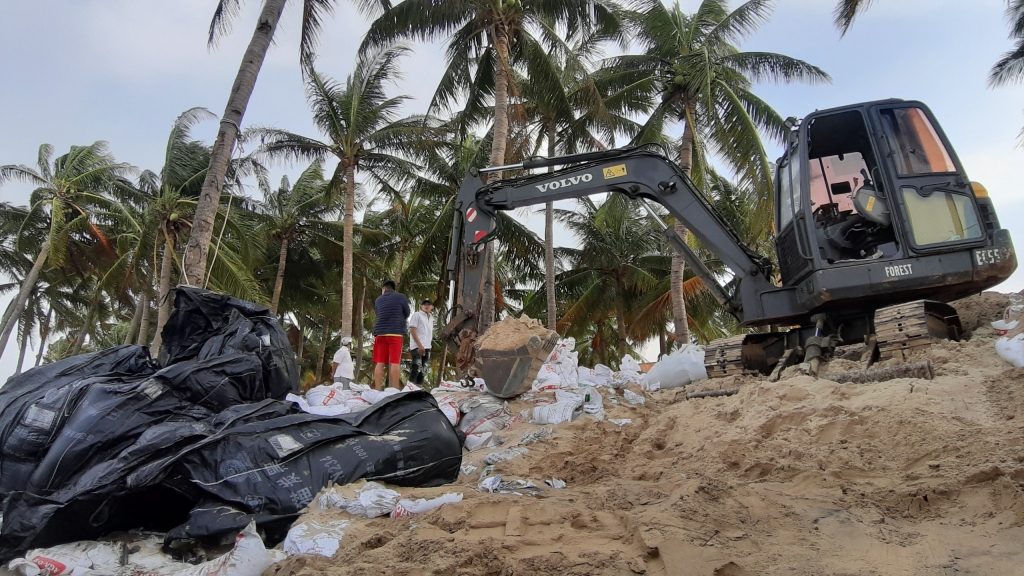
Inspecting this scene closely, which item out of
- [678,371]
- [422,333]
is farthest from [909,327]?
[422,333]

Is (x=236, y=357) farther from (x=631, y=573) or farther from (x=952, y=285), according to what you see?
(x=952, y=285)

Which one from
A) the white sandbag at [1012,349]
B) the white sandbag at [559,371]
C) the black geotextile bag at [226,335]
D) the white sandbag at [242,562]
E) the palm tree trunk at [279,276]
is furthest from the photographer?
the palm tree trunk at [279,276]

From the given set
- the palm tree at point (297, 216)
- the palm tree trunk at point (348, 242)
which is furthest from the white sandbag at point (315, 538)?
the palm tree at point (297, 216)

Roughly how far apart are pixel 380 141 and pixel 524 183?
11.3m

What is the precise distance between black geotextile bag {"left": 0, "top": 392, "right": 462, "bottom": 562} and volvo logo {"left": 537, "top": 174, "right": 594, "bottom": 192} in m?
4.15

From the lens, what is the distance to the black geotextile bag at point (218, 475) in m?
3.17

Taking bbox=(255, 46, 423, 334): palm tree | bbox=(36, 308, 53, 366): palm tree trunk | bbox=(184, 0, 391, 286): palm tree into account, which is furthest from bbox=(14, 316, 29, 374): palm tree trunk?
bbox=(184, 0, 391, 286): palm tree

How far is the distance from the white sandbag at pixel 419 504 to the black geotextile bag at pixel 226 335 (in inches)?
76.6

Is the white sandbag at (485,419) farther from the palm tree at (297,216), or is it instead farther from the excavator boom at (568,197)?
the palm tree at (297,216)

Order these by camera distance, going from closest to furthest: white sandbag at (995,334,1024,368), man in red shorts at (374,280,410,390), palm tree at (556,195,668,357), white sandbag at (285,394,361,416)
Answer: white sandbag at (995,334,1024,368) → white sandbag at (285,394,361,416) → man in red shorts at (374,280,410,390) → palm tree at (556,195,668,357)

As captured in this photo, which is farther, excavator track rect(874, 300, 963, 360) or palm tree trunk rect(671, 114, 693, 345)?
palm tree trunk rect(671, 114, 693, 345)

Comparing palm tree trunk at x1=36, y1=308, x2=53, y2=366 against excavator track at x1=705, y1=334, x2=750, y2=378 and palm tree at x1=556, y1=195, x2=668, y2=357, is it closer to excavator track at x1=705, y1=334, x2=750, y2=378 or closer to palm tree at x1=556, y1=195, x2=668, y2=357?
palm tree at x1=556, y1=195, x2=668, y2=357

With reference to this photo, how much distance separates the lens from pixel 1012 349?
4395mm

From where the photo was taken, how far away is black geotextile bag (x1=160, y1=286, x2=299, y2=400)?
4863mm
